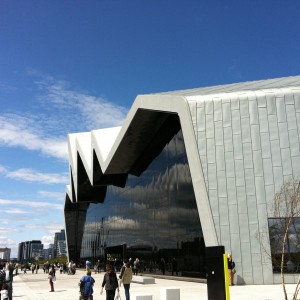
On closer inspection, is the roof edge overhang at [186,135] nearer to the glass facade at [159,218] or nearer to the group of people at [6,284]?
the glass facade at [159,218]

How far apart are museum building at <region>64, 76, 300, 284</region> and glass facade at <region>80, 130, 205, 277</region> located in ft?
0.21

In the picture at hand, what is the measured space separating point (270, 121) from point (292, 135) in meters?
1.27

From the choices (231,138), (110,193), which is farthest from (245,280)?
(110,193)

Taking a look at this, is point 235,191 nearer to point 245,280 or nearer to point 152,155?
point 245,280

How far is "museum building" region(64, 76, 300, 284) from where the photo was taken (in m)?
18.1

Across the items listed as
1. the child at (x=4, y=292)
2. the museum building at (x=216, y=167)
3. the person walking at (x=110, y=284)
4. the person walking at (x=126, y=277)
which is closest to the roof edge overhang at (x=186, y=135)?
the museum building at (x=216, y=167)

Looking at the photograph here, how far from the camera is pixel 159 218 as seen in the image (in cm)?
2695

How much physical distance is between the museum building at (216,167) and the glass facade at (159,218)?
7 cm

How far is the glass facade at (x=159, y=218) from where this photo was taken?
21812mm

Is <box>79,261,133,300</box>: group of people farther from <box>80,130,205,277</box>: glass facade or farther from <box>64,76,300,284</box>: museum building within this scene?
<box>80,130,205,277</box>: glass facade

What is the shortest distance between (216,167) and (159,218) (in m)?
9.33

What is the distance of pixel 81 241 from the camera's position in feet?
199

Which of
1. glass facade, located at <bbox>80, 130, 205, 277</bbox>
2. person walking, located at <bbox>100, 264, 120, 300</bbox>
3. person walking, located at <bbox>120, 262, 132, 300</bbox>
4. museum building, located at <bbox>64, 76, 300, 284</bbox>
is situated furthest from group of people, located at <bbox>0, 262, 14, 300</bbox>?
glass facade, located at <bbox>80, 130, 205, 277</bbox>

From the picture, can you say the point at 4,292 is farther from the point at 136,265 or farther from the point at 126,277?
the point at 136,265
